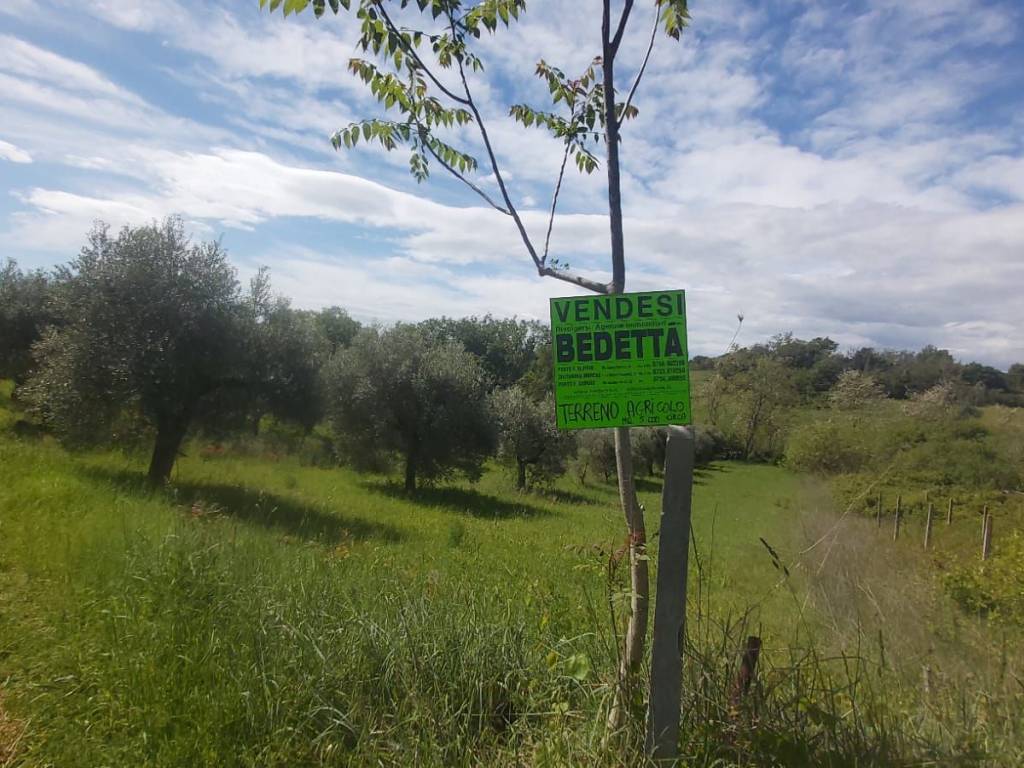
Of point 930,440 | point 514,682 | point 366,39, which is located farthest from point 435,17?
point 930,440

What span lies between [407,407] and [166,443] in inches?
400

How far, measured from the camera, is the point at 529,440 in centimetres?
2898

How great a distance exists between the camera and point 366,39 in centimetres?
285

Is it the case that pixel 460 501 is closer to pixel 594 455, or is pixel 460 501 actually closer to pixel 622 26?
pixel 594 455

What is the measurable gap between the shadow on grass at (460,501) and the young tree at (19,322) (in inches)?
533

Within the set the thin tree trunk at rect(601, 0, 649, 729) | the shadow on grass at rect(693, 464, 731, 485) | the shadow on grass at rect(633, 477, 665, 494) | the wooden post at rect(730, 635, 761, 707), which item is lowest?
the shadow on grass at rect(633, 477, 665, 494)

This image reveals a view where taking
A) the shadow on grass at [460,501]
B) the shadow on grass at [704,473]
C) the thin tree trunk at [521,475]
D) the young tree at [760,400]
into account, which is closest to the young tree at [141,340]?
the shadow on grass at [460,501]

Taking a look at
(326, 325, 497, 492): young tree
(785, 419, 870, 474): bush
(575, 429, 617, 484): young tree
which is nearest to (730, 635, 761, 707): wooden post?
(326, 325, 497, 492): young tree

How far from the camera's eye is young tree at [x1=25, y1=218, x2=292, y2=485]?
1247 cm

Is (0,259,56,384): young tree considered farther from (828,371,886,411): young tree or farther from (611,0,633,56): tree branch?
(828,371,886,411): young tree

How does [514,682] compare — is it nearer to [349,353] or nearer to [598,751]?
[598,751]

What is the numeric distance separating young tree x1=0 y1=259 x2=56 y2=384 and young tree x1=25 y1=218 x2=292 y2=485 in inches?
486

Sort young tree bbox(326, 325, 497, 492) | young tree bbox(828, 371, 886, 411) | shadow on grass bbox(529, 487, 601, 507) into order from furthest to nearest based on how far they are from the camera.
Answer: young tree bbox(828, 371, 886, 411) < shadow on grass bbox(529, 487, 601, 507) < young tree bbox(326, 325, 497, 492)

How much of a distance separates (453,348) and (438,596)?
71.3ft
